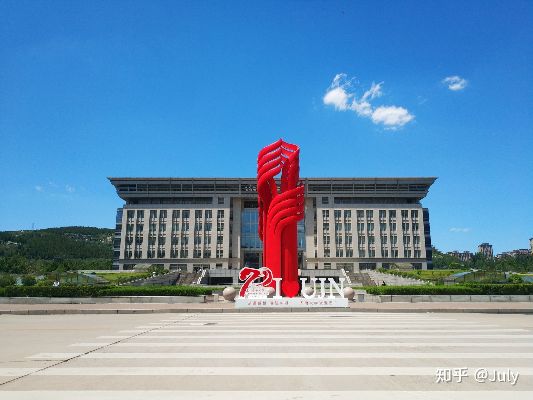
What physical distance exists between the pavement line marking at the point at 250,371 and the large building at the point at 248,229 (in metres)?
74.3

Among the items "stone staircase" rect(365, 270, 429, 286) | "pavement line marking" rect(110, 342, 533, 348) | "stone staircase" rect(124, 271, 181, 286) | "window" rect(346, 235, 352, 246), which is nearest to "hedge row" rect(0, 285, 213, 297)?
"pavement line marking" rect(110, 342, 533, 348)

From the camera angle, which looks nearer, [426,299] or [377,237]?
[426,299]

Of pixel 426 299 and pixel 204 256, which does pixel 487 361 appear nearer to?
pixel 426 299

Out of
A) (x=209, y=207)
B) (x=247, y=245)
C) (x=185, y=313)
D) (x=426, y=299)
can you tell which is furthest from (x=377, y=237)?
(x=185, y=313)

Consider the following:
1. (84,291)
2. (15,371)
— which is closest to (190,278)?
(84,291)

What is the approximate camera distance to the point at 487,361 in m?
7.54

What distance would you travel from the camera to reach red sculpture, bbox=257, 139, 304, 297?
26891mm

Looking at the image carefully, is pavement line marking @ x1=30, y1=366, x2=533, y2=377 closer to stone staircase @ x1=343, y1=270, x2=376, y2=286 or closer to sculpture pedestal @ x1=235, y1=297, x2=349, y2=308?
sculpture pedestal @ x1=235, y1=297, x2=349, y2=308

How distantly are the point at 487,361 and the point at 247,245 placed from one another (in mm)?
76313

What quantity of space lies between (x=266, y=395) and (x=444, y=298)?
22.7 metres

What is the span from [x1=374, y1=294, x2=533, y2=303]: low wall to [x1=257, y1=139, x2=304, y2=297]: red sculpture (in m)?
5.51

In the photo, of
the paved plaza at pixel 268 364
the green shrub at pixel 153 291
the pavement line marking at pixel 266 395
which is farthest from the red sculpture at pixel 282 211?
the pavement line marking at pixel 266 395

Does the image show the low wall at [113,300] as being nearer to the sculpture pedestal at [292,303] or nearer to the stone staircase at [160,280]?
the sculpture pedestal at [292,303]

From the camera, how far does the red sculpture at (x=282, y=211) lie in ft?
88.2
